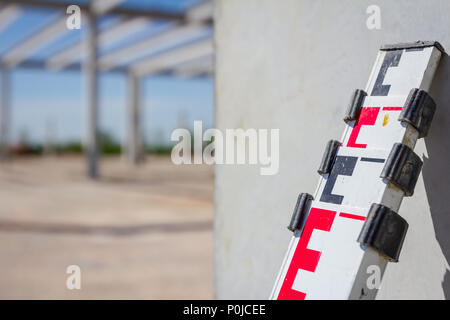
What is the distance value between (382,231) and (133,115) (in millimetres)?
22092

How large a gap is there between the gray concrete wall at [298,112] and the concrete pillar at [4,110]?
76.9ft

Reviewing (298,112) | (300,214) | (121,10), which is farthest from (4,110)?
(300,214)

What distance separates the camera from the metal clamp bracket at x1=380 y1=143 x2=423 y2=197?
1.66m

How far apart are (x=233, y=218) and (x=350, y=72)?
4.07ft

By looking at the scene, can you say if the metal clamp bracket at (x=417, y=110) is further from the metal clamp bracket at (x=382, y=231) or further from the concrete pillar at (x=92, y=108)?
the concrete pillar at (x=92, y=108)

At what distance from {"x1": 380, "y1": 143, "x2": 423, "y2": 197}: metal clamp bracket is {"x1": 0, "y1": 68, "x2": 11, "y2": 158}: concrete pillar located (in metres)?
25.1

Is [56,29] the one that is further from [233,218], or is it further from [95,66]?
[233,218]

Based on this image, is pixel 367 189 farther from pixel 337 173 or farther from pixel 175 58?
pixel 175 58

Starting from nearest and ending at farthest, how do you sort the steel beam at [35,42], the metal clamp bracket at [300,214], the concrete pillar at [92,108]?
the metal clamp bracket at [300,214] → the steel beam at [35,42] → the concrete pillar at [92,108]

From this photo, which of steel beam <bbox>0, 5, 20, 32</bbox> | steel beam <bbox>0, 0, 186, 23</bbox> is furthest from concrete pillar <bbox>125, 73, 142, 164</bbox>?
steel beam <bbox>0, 0, 186, 23</bbox>

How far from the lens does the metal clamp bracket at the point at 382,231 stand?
1.61 m

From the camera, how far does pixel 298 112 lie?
8.91 ft

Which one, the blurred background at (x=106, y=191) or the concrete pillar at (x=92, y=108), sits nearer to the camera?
the blurred background at (x=106, y=191)

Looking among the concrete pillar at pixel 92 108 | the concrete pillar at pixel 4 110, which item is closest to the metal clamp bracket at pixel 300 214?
the concrete pillar at pixel 92 108
